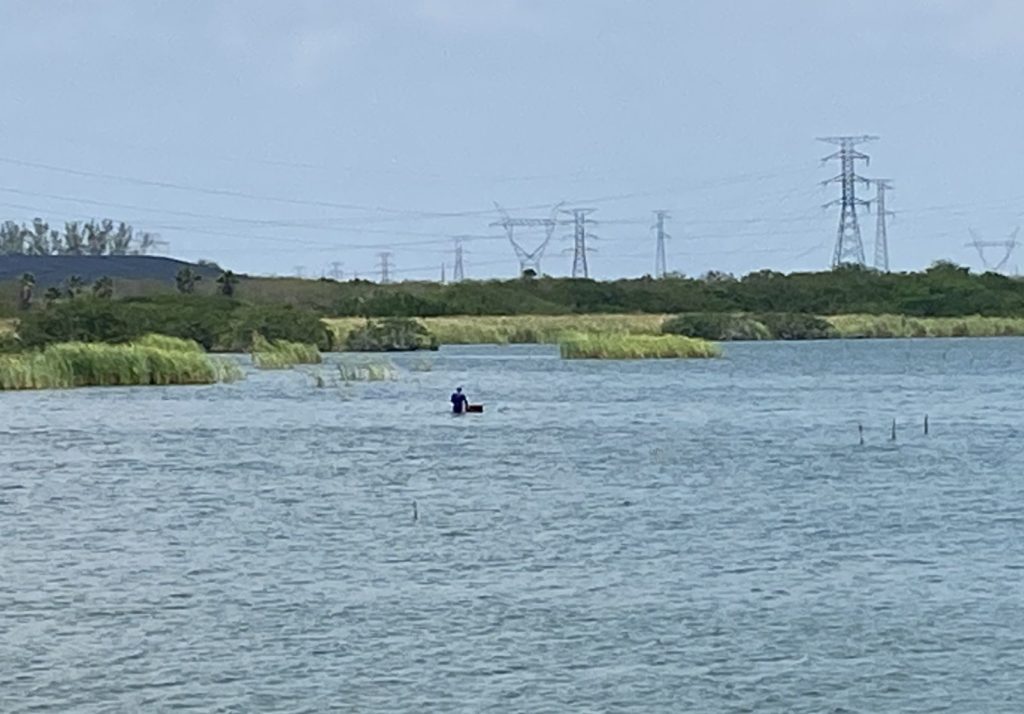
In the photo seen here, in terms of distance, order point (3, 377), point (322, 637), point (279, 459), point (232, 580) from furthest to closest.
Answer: point (3, 377)
point (279, 459)
point (232, 580)
point (322, 637)

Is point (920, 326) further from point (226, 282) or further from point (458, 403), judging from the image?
point (458, 403)

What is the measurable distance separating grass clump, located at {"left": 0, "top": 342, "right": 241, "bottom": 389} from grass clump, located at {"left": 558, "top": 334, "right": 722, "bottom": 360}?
28938mm

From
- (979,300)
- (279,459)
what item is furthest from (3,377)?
(979,300)

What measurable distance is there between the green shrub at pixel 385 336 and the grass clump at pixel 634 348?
1045 centimetres

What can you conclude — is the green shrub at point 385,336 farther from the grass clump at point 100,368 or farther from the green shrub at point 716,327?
the grass clump at point 100,368

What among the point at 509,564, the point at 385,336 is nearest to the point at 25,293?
the point at 385,336

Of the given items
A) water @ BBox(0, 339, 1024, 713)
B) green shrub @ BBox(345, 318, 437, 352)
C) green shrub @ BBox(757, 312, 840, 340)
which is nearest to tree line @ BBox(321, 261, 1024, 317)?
green shrub @ BBox(757, 312, 840, 340)

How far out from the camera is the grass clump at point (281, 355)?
89125mm

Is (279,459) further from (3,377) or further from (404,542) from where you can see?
(3,377)

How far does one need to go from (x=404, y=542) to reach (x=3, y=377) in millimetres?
41068

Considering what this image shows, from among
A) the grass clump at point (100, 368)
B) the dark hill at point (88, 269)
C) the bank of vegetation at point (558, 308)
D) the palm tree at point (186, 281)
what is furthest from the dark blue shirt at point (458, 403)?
the dark hill at point (88, 269)

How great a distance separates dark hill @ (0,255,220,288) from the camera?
186500 millimetres

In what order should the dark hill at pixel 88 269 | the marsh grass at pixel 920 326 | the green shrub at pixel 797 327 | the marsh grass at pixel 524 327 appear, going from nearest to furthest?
the marsh grass at pixel 524 327
the green shrub at pixel 797 327
the marsh grass at pixel 920 326
the dark hill at pixel 88 269

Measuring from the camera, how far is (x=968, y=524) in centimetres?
3378
